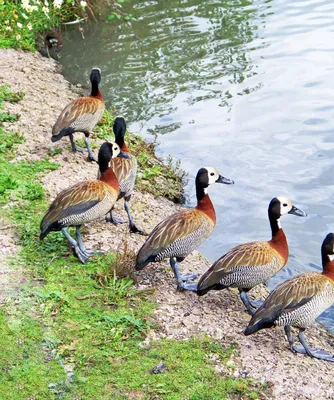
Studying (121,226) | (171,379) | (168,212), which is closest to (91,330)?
(171,379)

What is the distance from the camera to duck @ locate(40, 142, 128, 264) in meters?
6.52

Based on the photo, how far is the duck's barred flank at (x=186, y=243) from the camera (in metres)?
6.36

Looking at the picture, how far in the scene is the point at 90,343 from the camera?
555cm

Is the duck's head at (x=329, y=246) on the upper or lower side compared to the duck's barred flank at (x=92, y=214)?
lower

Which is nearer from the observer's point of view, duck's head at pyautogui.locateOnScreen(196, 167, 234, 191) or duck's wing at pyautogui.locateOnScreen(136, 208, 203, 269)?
duck's wing at pyautogui.locateOnScreen(136, 208, 203, 269)

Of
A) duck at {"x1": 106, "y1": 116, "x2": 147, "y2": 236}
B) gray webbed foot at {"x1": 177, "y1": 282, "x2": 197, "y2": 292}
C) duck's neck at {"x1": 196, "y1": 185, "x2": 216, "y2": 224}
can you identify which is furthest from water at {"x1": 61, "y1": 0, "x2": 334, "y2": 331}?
gray webbed foot at {"x1": 177, "y1": 282, "x2": 197, "y2": 292}

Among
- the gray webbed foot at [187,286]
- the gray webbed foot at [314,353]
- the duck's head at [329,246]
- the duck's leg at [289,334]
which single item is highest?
the duck's head at [329,246]

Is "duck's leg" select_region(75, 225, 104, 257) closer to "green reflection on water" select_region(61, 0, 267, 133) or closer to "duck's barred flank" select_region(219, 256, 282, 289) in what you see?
"duck's barred flank" select_region(219, 256, 282, 289)

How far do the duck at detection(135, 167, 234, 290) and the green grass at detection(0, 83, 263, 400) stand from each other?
0.85ft

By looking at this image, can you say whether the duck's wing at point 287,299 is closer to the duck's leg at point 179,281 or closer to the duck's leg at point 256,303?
the duck's leg at point 256,303

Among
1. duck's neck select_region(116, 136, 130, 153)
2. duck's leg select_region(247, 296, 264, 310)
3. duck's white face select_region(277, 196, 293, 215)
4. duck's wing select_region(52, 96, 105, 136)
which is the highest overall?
duck's wing select_region(52, 96, 105, 136)

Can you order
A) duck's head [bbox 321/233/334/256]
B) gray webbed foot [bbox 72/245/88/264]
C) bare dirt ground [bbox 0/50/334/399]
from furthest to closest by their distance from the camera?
gray webbed foot [bbox 72/245/88/264]
duck's head [bbox 321/233/334/256]
bare dirt ground [bbox 0/50/334/399]

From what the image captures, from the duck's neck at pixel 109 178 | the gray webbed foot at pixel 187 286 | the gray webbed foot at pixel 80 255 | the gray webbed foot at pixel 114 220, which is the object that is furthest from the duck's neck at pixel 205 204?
the gray webbed foot at pixel 114 220

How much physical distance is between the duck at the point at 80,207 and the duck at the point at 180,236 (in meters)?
0.66
